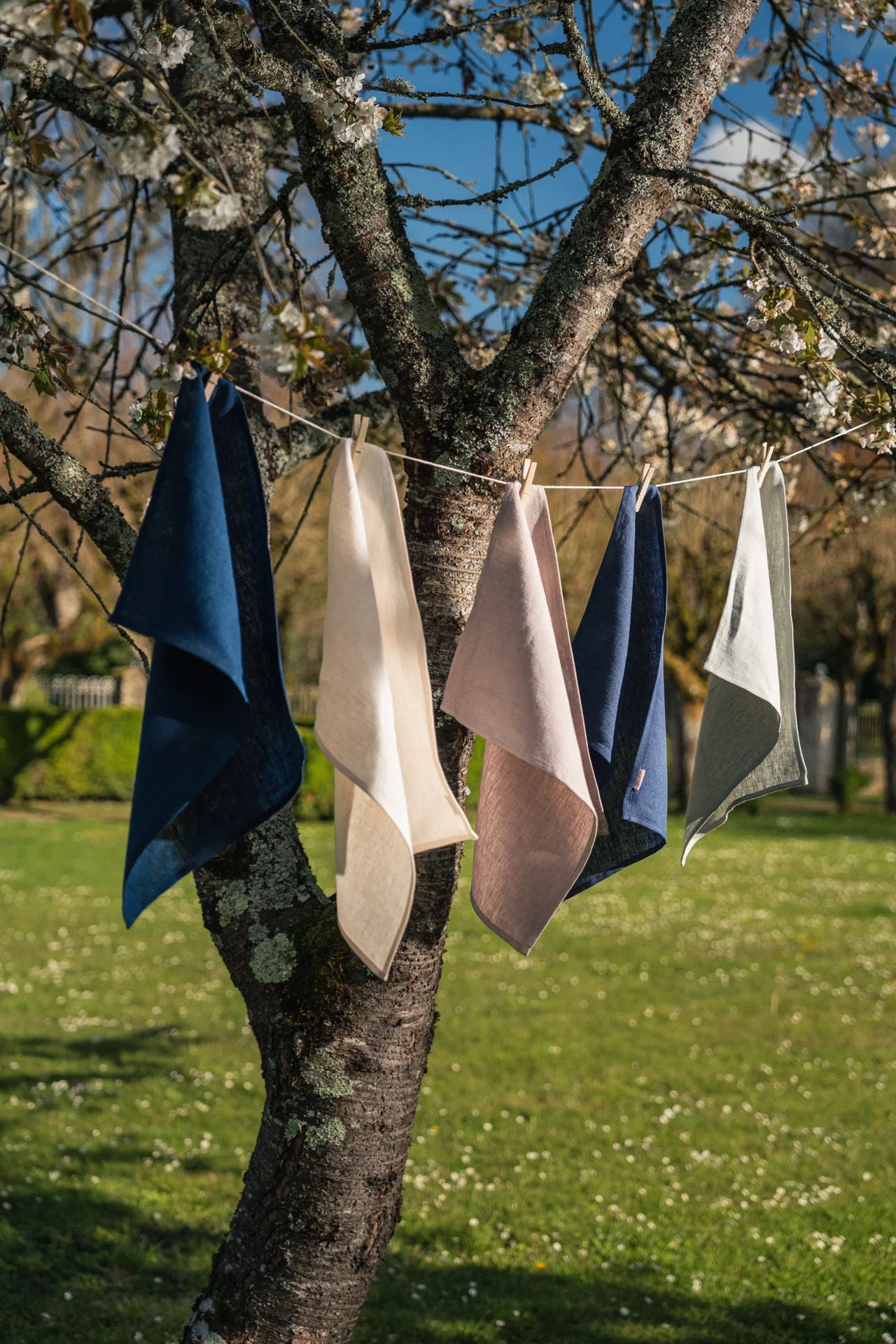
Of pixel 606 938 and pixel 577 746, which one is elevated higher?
pixel 577 746

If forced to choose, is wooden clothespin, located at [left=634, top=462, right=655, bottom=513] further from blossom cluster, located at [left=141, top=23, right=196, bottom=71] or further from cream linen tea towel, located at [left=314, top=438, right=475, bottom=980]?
blossom cluster, located at [left=141, top=23, right=196, bottom=71]

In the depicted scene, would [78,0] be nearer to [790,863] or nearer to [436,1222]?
[436,1222]

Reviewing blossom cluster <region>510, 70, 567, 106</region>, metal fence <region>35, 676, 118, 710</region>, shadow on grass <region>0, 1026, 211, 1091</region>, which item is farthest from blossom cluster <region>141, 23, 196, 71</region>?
metal fence <region>35, 676, 118, 710</region>

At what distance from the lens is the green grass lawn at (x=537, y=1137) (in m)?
3.82

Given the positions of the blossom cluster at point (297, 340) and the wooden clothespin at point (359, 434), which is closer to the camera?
the blossom cluster at point (297, 340)

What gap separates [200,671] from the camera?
185 cm

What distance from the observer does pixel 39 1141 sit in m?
5.02

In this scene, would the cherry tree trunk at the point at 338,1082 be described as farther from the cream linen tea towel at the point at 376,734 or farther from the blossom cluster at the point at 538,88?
the blossom cluster at the point at 538,88

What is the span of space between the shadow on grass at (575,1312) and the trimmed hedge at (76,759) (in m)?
12.5

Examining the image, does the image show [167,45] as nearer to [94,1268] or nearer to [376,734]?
[376,734]

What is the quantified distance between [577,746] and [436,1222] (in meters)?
3.13

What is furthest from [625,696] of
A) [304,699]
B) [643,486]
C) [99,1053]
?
[304,699]

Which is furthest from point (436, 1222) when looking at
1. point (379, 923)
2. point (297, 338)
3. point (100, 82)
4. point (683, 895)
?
point (683, 895)

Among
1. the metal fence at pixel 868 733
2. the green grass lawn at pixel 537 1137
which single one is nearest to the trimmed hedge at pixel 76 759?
the green grass lawn at pixel 537 1137
